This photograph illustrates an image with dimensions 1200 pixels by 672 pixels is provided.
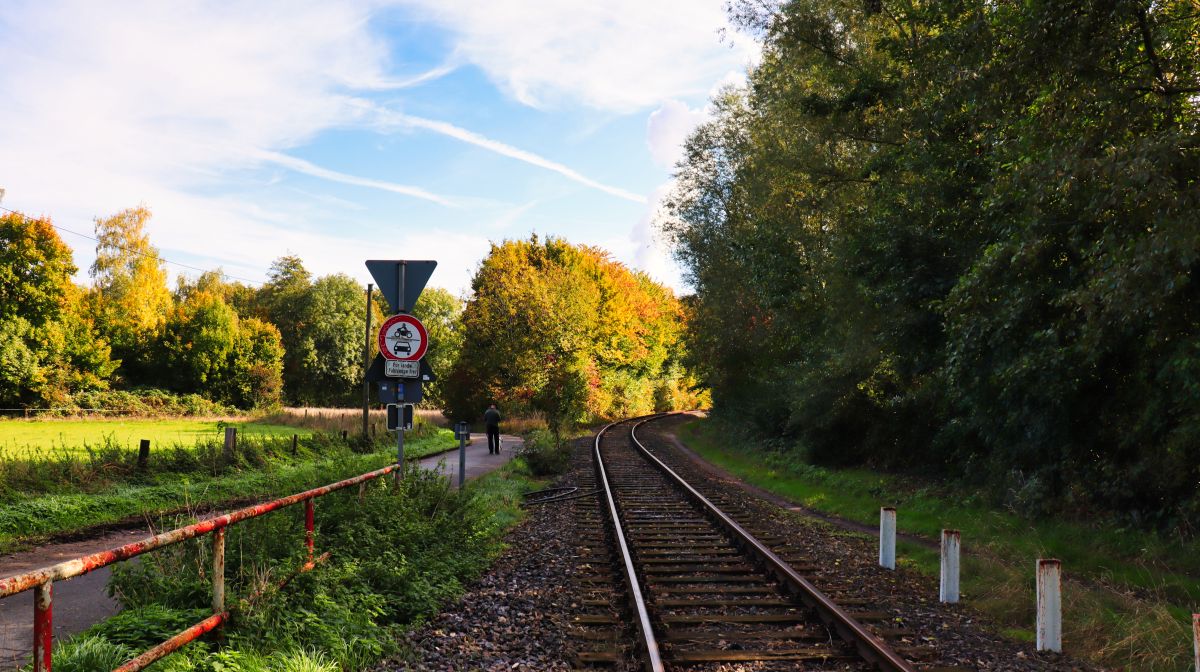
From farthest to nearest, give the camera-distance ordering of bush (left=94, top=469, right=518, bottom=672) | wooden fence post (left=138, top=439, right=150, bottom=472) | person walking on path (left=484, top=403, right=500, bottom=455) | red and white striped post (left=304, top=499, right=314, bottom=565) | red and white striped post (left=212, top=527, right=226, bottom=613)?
person walking on path (left=484, top=403, right=500, bottom=455)
wooden fence post (left=138, top=439, right=150, bottom=472)
red and white striped post (left=304, top=499, right=314, bottom=565)
bush (left=94, top=469, right=518, bottom=672)
red and white striped post (left=212, top=527, right=226, bottom=613)

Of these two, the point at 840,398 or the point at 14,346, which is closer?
the point at 840,398

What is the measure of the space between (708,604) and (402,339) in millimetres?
4705

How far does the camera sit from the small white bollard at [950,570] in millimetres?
7453

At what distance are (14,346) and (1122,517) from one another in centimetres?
5405

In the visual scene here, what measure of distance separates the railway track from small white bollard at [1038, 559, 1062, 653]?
129cm

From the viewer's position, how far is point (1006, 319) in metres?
10.1

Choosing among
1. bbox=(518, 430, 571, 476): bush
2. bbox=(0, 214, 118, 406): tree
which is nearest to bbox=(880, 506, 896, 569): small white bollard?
bbox=(518, 430, 571, 476): bush

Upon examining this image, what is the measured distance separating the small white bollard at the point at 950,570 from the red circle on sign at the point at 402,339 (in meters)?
6.16

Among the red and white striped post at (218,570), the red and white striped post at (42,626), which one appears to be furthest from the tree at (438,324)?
the red and white striped post at (42,626)

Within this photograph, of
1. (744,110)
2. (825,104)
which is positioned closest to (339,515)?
(825,104)

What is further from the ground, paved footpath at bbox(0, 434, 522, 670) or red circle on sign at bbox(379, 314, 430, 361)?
red circle on sign at bbox(379, 314, 430, 361)

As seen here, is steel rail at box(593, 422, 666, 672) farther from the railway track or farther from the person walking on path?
the person walking on path

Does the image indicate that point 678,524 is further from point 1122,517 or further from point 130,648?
point 130,648

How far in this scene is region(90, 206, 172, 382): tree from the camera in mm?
56844
